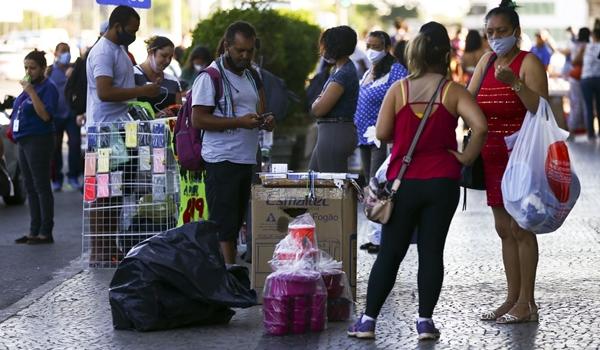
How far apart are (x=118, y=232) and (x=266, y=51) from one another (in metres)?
6.47

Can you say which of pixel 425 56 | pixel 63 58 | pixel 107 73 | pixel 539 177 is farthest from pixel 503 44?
pixel 63 58

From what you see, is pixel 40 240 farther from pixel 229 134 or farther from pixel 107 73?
pixel 229 134

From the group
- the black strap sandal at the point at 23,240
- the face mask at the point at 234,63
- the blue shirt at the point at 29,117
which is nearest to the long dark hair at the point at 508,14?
the face mask at the point at 234,63

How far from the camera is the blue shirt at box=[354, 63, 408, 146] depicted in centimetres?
1099

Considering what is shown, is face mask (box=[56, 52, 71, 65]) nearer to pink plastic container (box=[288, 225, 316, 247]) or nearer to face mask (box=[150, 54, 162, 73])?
face mask (box=[150, 54, 162, 73])

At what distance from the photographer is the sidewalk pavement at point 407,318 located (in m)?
7.45

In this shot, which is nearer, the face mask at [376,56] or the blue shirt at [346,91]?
the blue shirt at [346,91]

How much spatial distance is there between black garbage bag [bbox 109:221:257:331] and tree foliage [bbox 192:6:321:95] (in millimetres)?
7638

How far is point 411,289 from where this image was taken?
30.4ft

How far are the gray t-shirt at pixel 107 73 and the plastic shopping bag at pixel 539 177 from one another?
3.93m

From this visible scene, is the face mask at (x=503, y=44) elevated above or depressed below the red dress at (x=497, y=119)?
above

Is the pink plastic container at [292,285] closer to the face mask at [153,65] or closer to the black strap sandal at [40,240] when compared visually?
Result: the face mask at [153,65]

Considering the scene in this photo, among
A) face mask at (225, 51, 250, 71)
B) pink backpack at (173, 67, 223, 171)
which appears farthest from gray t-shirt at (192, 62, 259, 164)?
pink backpack at (173, 67, 223, 171)

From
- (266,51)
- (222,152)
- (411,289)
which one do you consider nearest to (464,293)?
(411,289)
